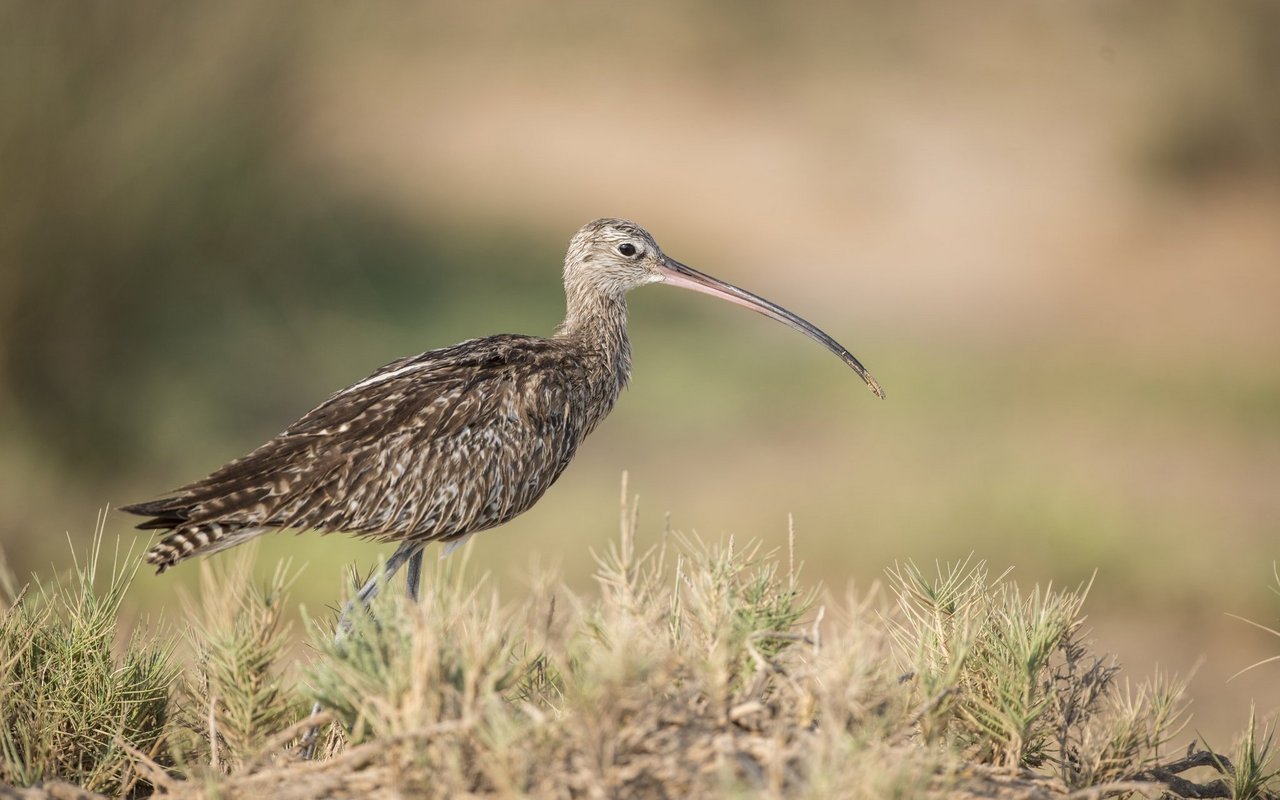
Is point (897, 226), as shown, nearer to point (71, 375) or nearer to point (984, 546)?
point (984, 546)

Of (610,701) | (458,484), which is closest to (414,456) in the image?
(458,484)

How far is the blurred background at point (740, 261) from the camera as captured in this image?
1088cm

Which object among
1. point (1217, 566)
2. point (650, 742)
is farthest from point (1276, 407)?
point (650, 742)

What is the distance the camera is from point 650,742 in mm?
3725

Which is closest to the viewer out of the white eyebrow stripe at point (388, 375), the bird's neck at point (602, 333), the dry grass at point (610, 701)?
the dry grass at point (610, 701)

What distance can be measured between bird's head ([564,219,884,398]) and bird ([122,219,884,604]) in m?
0.51

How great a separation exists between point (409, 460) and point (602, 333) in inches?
61.2

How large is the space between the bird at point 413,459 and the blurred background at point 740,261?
1.34m

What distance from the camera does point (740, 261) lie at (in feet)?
64.0

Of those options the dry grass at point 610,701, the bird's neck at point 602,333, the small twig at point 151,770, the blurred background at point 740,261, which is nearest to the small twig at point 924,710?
the dry grass at point 610,701

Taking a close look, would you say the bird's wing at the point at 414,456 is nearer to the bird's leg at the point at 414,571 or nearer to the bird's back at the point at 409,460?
the bird's back at the point at 409,460

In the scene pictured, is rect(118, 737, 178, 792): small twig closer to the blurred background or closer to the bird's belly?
the bird's belly

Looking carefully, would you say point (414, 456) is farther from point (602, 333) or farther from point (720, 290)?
point (720, 290)

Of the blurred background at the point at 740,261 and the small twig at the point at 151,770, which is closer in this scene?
the small twig at the point at 151,770
